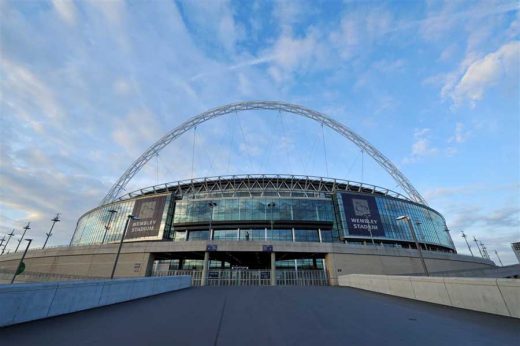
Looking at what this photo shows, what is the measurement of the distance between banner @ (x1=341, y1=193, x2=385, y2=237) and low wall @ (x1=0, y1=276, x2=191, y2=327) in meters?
45.5

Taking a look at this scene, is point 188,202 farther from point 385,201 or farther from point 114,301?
point 385,201

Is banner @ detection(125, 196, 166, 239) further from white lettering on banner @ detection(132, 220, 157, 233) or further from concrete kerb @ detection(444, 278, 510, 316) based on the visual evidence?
concrete kerb @ detection(444, 278, 510, 316)

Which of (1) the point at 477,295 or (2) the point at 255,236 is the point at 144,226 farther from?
(1) the point at 477,295

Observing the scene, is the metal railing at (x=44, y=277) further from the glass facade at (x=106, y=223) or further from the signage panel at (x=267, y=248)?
the signage panel at (x=267, y=248)

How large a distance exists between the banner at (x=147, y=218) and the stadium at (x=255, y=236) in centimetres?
24

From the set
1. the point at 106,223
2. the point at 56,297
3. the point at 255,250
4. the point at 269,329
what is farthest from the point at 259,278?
the point at 106,223

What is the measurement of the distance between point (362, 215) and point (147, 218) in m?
50.4

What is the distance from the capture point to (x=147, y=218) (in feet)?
168

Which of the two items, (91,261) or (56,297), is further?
(91,261)

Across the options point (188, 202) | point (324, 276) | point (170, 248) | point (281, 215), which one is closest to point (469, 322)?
point (324, 276)

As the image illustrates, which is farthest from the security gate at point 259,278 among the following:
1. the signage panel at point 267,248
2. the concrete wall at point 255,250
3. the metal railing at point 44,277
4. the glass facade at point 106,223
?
the glass facade at point 106,223

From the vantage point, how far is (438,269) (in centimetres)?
3772

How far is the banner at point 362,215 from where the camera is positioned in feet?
155

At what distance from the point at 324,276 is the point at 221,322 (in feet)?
89.5
